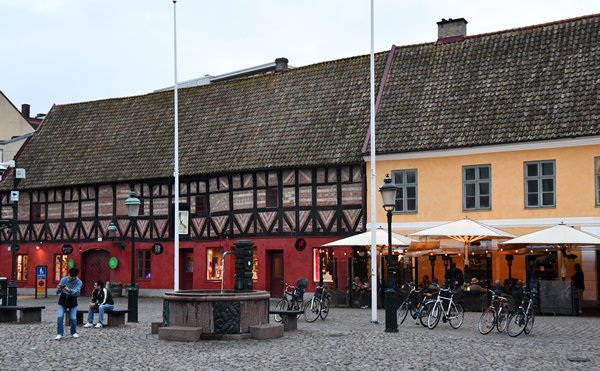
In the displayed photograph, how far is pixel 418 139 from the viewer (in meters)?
30.9

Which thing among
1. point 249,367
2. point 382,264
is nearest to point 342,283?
point 382,264

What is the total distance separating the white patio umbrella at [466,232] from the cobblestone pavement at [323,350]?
477 cm

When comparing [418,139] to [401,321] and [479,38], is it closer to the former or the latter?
[479,38]

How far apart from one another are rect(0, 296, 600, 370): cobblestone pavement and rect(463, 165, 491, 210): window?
8.33 metres

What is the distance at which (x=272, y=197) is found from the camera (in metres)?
34.9

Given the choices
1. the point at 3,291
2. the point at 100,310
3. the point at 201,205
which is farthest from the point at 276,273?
the point at 100,310

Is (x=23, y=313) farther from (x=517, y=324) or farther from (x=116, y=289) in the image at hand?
(x=116, y=289)

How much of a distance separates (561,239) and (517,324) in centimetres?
627

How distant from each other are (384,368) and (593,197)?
52.9 ft

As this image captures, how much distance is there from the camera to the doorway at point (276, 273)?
3503cm

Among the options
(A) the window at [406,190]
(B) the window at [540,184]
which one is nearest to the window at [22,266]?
(A) the window at [406,190]

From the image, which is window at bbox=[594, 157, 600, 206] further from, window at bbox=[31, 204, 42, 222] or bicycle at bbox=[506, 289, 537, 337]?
window at bbox=[31, 204, 42, 222]

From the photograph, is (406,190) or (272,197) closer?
(406,190)

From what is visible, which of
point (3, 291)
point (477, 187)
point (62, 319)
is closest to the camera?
point (62, 319)
